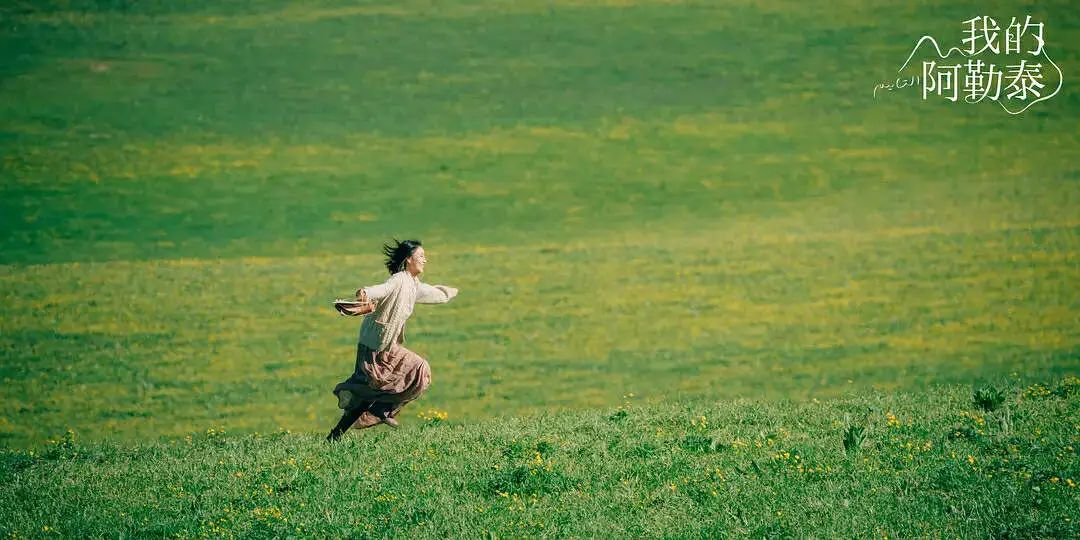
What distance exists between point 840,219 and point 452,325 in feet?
41.7

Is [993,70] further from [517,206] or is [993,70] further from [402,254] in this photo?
[402,254]

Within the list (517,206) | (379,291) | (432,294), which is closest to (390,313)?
(379,291)

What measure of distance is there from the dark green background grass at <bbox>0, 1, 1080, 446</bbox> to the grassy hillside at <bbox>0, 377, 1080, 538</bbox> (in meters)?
4.99

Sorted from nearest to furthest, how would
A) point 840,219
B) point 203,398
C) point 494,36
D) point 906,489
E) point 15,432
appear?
point 906,489 → point 15,432 → point 203,398 → point 840,219 → point 494,36

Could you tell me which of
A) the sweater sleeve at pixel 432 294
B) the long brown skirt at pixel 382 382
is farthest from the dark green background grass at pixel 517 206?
the sweater sleeve at pixel 432 294

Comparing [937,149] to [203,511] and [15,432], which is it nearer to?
[15,432]

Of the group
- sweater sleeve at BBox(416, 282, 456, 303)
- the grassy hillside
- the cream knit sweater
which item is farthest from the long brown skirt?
sweater sleeve at BBox(416, 282, 456, 303)

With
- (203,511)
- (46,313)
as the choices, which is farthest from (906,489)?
(46,313)

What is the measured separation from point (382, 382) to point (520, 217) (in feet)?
66.8

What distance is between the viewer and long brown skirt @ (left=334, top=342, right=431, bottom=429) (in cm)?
1153

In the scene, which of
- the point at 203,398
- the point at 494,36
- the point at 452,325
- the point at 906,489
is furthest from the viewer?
the point at 494,36

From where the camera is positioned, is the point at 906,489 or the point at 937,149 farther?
the point at 937,149

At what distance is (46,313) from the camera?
2231 centimetres

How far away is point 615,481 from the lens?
9.57m
